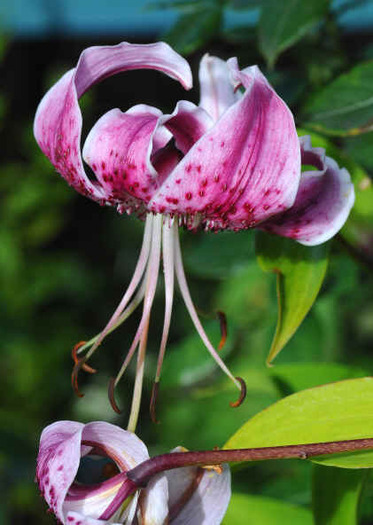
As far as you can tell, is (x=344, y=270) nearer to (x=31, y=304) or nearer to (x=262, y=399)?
(x=262, y=399)

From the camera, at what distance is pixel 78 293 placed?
2014 mm

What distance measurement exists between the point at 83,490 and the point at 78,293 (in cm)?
149

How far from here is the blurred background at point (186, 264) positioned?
80cm

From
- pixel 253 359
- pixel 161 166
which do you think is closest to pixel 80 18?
pixel 253 359

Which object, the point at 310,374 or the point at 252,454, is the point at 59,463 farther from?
the point at 310,374

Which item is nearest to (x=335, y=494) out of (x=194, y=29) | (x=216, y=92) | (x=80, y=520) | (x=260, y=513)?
(x=260, y=513)

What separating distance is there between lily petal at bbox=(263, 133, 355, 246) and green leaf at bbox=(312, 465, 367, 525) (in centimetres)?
17

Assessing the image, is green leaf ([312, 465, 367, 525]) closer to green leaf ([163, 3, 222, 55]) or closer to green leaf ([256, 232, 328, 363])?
green leaf ([256, 232, 328, 363])

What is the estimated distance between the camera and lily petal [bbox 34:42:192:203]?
0.57 m

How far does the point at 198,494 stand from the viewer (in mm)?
555

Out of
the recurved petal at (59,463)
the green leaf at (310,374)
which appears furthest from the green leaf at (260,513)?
the recurved petal at (59,463)

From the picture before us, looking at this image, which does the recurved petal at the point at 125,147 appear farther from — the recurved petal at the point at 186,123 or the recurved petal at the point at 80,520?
the recurved petal at the point at 80,520

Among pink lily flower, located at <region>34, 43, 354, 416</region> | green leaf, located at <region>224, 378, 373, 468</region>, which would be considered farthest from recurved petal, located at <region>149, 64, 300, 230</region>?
green leaf, located at <region>224, 378, 373, 468</region>

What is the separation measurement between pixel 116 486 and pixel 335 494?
0.19 meters
